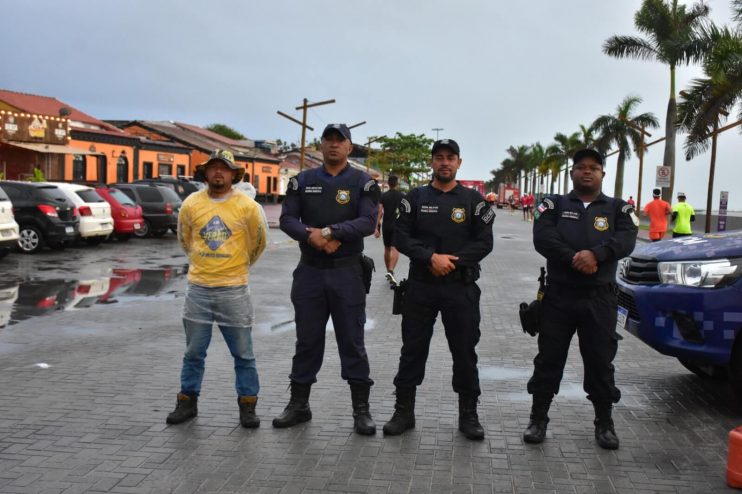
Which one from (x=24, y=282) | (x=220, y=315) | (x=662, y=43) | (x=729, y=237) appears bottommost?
(x=24, y=282)

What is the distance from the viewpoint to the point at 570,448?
15.5 ft

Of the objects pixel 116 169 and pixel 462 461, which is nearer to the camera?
pixel 462 461

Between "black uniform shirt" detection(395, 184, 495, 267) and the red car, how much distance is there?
16558mm

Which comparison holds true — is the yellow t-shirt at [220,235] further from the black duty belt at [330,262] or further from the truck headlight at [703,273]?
the truck headlight at [703,273]

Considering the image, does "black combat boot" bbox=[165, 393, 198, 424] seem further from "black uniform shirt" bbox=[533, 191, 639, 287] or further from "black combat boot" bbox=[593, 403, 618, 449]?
"black combat boot" bbox=[593, 403, 618, 449]

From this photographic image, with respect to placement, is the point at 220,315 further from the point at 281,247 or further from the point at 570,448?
the point at 281,247

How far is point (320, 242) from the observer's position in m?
4.89

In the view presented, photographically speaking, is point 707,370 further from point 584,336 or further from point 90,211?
point 90,211

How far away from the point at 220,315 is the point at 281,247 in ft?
53.7

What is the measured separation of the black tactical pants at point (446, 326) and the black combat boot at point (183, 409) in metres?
1.38

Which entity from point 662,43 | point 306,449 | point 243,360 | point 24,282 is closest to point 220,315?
point 243,360

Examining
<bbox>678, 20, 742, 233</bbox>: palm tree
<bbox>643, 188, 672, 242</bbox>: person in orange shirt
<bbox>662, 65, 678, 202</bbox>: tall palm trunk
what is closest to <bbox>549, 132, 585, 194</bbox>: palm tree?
<bbox>662, 65, 678, 202</bbox>: tall palm trunk

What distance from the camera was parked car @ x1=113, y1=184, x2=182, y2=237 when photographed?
2233 centimetres

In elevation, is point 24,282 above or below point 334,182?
below
